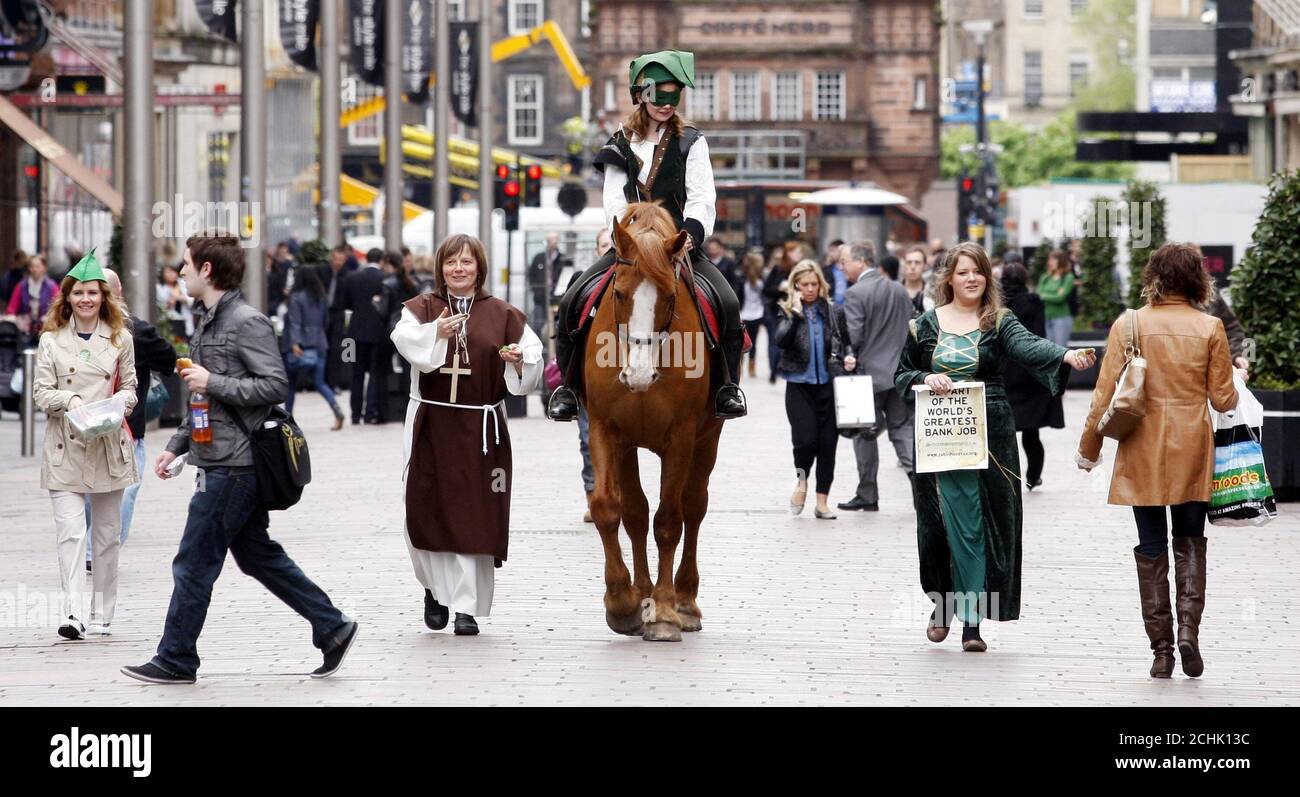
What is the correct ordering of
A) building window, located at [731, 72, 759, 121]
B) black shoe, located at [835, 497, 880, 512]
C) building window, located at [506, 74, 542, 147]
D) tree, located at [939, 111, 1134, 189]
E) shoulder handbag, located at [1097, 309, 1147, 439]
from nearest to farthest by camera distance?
shoulder handbag, located at [1097, 309, 1147, 439] < black shoe, located at [835, 497, 880, 512] < building window, located at [731, 72, 759, 121] < building window, located at [506, 74, 542, 147] < tree, located at [939, 111, 1134, 189]

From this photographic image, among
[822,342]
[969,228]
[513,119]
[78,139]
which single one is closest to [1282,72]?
[969,228]

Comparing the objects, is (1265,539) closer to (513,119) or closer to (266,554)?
(266,554)

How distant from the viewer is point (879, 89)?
87625 millimetres

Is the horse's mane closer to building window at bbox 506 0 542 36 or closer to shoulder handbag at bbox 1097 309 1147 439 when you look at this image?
shoulder handbag at bbox 1097 309 1147 439

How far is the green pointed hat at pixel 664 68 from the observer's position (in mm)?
10750

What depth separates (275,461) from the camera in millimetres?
9141

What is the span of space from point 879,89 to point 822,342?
238ft

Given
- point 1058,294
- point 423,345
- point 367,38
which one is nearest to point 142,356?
point 423,345

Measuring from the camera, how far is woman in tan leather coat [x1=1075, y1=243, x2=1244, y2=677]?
945 centimetres

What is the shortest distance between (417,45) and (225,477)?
3298cm

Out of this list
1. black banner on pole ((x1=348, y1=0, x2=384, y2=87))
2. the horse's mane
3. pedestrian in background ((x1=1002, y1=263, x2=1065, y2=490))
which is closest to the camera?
the horse's mane

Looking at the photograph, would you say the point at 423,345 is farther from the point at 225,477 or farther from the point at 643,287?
the point at 225,477

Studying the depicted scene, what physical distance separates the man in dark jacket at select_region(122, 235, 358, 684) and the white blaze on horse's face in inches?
63.2

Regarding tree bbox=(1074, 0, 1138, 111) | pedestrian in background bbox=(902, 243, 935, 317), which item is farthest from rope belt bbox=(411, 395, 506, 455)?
tree bbox=(1074, 0, 1138, 111)
